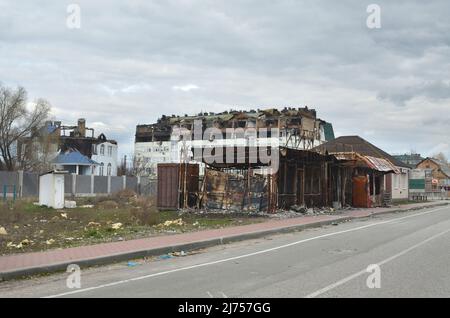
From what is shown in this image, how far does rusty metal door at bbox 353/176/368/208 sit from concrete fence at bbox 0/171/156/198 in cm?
2195

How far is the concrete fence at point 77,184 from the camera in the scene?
149 feet

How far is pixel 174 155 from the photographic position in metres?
110

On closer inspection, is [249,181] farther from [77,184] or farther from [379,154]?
[379,154]

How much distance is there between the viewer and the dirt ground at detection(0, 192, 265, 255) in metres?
15.0

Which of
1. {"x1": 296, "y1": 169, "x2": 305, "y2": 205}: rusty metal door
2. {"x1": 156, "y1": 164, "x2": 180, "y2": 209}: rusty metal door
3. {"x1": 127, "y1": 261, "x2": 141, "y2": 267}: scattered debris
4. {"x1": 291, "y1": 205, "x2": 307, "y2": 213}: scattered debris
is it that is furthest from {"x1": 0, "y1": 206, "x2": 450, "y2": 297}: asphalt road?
{"x1": 296, "y1": 169, "x2": 305, "y2": 205}: rusty metal door

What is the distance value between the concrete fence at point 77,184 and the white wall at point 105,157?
1239 inches

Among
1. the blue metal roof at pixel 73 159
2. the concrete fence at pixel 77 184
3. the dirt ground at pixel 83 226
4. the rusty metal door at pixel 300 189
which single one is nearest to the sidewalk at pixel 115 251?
the dirt ground at pixel 83 226

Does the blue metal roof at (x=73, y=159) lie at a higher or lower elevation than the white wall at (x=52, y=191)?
higher

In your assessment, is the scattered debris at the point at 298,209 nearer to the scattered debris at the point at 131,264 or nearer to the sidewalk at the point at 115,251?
the sidewalk at the point at 115,251

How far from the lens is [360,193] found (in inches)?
1474

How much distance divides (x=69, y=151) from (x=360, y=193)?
56.5m

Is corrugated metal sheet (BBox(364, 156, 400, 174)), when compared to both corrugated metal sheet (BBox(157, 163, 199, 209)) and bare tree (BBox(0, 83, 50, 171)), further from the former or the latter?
bare tree (BBox(0, 83, 50, 171))

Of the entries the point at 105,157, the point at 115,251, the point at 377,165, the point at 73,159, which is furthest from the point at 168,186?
the point at 105,157
